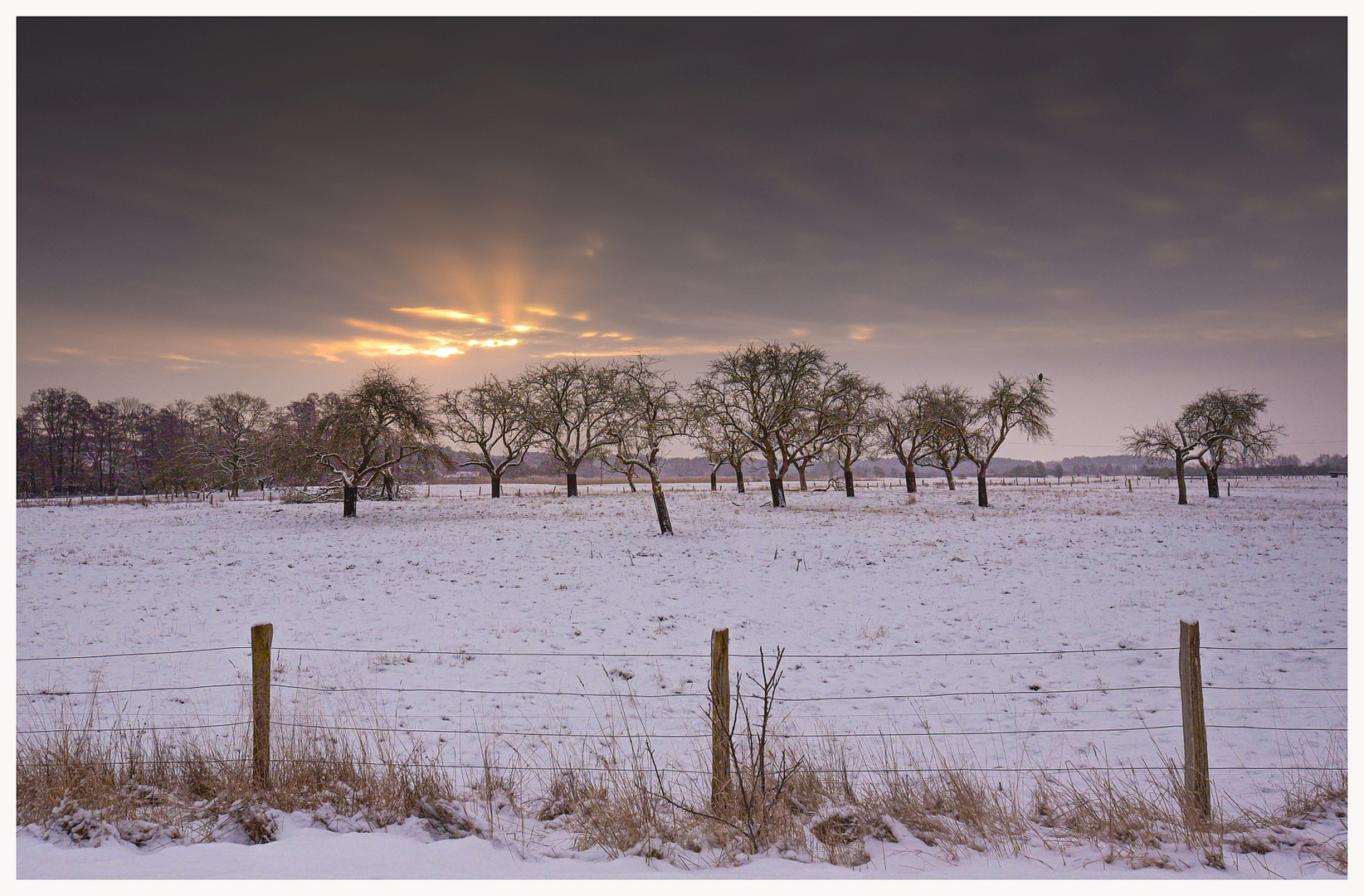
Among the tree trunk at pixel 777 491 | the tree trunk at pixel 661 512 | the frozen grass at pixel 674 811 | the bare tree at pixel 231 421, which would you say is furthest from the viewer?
the bare tree at pixel 231 421

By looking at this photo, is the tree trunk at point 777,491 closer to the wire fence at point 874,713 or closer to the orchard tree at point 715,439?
the orchard tree at point 715,439

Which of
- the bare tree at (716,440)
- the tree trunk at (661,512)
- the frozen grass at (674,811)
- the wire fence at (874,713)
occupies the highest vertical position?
the bare tree at (716,440)

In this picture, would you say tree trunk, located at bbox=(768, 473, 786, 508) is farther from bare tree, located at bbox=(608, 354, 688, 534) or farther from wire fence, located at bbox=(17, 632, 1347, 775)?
wire fence, located at bbox=(17, 632, 1347, 775)

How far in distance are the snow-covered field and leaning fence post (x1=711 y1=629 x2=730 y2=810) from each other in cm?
73

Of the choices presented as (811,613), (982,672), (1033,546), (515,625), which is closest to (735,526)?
(1033,546)

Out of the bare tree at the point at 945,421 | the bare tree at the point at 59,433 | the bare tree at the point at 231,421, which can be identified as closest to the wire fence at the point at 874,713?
the bare tree at the point at 945,421

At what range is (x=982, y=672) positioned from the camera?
32.2ft

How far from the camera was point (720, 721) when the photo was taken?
16.5 feet

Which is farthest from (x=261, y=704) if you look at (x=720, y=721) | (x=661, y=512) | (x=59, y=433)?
(x=59, y=433)

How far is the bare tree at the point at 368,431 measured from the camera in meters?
28.4

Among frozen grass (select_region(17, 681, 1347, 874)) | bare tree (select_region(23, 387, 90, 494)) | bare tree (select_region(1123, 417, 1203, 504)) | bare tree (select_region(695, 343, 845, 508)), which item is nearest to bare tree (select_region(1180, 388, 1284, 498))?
bare tree (select_region(1123, 417, 1203, 504))

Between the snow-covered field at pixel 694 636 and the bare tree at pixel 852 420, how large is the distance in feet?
44.9

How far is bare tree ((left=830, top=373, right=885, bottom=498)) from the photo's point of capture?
121 feet

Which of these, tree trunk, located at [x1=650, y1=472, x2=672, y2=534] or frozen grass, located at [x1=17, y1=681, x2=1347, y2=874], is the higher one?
tree trunk, located at [x1=650, y1=472, x2=672, y2=534]
